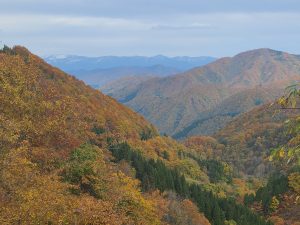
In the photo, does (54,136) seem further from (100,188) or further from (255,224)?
(255,224)

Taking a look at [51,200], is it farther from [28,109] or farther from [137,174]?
[137,174]

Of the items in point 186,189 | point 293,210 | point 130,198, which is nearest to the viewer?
point 130,198

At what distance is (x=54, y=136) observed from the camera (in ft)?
252

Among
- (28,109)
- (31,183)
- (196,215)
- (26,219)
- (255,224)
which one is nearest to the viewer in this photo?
(26,219)

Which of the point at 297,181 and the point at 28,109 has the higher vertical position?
the point at 28,109

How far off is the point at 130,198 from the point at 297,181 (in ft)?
386

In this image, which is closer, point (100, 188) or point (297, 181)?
point (100, 188)

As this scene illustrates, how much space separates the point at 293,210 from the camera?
141500mm

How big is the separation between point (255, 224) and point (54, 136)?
61.6 meters

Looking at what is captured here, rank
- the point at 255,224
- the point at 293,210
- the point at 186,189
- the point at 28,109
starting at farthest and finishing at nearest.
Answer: the point at 293,210, the point at 186,189, the point at 255,224, the point at 28,109

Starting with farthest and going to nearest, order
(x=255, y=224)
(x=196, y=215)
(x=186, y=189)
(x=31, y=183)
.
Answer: (x=186, y=189) < (x=255, y=224) < (x=196, y=215) < (x=31, y=183)

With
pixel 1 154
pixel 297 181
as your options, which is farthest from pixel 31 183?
pixel 297 181

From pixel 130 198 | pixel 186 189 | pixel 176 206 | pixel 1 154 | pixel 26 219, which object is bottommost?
pixel 186 189

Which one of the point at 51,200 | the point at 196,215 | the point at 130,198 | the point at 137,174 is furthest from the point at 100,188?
the point at 137,174
